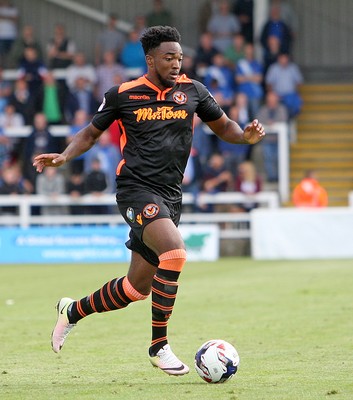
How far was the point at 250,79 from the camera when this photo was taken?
76.8ft

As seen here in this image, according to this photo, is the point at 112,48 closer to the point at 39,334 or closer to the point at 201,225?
the point at 201,225

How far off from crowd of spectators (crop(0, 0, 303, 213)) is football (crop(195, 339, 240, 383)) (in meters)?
14.1

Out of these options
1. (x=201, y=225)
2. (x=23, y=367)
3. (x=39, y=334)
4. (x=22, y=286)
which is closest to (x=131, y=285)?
(x=23, y=367)

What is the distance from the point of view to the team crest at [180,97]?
792 cm

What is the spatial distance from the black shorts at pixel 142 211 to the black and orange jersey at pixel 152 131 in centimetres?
6

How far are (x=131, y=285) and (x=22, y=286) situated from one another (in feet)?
27.5

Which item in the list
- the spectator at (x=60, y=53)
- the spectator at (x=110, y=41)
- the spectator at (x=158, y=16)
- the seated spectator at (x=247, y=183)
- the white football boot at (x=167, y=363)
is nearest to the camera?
the white football boot at (x=167, y=363)

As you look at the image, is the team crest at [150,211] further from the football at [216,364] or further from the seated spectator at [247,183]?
the seated spectator at [247,183]

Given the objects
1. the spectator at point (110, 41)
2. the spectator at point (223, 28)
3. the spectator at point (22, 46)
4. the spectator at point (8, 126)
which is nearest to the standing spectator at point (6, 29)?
the spectator at point (22, 46)

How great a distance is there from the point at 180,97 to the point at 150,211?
89 cm

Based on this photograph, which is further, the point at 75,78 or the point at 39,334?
the point at 75,78

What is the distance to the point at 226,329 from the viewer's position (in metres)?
10.6

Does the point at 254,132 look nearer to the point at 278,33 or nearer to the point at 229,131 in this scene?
the point at 229,131

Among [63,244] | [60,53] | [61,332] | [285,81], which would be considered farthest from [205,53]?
[61,332]
